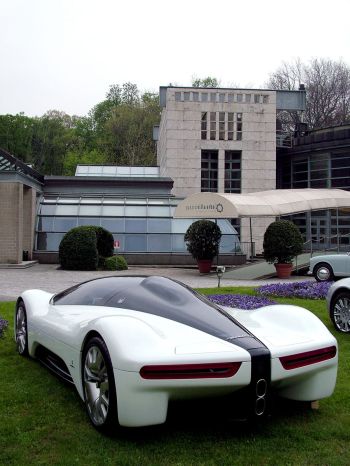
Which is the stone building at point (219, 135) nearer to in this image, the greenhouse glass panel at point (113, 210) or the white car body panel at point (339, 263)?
the greenhouse glass panel at point (113, 210)

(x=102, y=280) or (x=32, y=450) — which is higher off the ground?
(x=102, y=280)

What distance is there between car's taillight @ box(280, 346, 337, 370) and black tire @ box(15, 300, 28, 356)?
3.55m

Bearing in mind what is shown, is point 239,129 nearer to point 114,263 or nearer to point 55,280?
point 114,263

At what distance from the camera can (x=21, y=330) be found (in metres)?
6.77

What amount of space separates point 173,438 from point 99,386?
0.71 m

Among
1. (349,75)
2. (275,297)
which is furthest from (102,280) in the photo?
(349,75)

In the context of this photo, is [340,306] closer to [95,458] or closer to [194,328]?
[194,328]

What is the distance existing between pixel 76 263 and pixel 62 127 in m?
55.2

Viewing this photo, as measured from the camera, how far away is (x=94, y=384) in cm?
433

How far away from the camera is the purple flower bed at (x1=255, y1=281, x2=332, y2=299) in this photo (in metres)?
12.5

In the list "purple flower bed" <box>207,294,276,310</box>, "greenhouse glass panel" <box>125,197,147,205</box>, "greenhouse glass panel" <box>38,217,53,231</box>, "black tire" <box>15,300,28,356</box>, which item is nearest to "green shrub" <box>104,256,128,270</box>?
"greenhouse glass panel" <box>38,217,53,231</box>

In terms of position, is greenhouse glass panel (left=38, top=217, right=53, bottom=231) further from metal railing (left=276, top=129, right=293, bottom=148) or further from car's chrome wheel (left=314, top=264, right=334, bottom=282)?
metal railing (left=276, top=129, right=293, bottom=148)

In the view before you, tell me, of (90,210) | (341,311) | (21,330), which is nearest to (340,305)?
(341,311)

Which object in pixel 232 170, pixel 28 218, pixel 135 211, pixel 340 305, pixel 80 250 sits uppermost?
pixel 232 170
